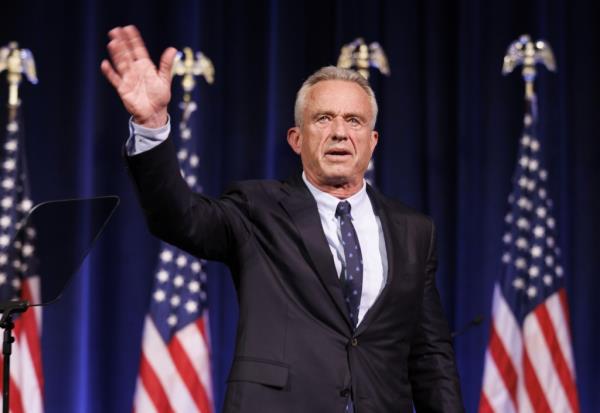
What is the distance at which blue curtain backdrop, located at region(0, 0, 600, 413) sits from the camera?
4.04m

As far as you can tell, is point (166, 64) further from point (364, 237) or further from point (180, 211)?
point (364, 237)

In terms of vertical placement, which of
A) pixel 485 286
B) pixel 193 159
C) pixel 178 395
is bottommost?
pixel 178 395

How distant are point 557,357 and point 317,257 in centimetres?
293

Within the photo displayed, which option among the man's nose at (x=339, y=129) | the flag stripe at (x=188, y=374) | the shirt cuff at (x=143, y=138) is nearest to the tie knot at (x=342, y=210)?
the man's nose at (x=339, y=129)

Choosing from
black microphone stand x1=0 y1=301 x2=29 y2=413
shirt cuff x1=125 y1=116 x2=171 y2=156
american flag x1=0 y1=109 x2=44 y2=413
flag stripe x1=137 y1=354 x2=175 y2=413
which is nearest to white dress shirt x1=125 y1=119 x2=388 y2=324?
shirt cuff x1=125 y1=116 x2=171 y2=156

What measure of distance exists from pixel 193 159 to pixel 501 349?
1.78 metres

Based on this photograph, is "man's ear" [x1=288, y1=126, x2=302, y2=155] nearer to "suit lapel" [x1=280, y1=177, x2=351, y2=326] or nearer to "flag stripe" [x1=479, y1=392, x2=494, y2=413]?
"suit lapel" [x1=280, y1=177, x2=351, y2=326]

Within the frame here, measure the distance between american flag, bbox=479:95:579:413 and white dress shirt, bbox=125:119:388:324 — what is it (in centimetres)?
262

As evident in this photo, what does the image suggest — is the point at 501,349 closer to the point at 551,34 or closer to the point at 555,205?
the point at 555,205

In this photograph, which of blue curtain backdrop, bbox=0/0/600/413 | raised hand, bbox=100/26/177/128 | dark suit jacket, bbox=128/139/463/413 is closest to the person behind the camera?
raised hand, bbox=100/26/177/128

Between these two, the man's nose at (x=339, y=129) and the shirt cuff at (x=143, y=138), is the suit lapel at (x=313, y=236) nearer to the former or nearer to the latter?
the man's nose at (x=339, y=129)

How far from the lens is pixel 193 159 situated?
4055mm

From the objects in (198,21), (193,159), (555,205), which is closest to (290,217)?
(193,159)

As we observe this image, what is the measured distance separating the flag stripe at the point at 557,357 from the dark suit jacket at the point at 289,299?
2590 millimetres
